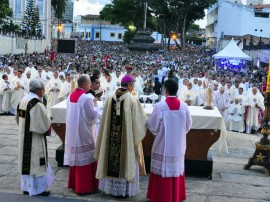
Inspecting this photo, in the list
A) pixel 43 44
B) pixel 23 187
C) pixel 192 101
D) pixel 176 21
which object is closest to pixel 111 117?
pixel 23 187

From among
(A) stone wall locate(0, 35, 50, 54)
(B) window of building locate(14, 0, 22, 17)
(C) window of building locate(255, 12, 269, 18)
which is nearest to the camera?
(A) stone wall locate(0, 35, 50, 54)

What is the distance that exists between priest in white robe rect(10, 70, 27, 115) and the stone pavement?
4373 mm

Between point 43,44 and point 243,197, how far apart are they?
1751 inches

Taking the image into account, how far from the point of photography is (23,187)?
5855 mm

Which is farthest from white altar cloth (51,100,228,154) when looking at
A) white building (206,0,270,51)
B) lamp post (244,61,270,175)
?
white building (206,0,270,51)

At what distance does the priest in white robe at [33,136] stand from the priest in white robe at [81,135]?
0.38m

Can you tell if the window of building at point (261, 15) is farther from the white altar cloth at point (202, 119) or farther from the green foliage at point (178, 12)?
the white altar cloth at point (202, 119)

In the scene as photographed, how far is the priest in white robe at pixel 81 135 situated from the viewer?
5.93 meters

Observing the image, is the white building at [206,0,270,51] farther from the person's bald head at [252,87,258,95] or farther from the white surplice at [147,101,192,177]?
the white surplice at [147,101,192,177]

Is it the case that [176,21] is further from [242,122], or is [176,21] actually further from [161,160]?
[161,160]

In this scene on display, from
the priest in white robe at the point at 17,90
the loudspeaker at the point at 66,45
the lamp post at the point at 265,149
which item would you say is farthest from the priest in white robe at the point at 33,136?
the loudspeaker at the point at 66,45

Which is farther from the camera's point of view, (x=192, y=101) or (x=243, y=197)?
(x=192, y=101)

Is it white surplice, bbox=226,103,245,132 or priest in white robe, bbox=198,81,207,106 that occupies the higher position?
priest in white robe, bbox=198,81,207,106

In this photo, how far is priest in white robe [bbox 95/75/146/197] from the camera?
567 centimetres
